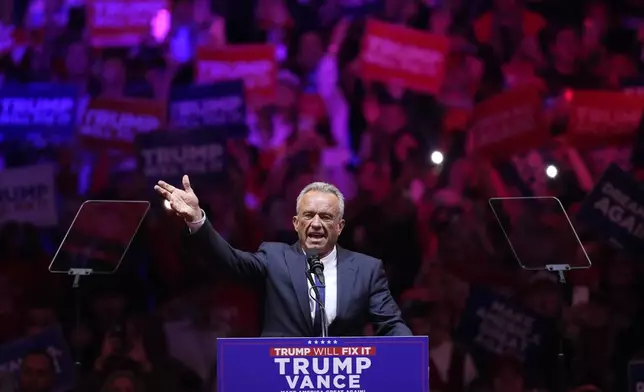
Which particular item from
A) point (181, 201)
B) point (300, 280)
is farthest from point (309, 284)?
point (181, 201)

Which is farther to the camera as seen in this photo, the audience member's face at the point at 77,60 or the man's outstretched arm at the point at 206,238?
the audience member's face at the point at 77,60

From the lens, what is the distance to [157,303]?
5.14m

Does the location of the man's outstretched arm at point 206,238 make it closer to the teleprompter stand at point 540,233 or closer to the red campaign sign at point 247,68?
the teleprompter stand at point 540,233

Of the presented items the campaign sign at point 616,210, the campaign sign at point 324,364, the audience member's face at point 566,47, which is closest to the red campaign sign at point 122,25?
the audience member's face at point 566,47

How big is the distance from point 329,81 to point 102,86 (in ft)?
4.69

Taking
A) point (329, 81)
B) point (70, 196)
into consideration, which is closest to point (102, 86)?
point (70, 196)

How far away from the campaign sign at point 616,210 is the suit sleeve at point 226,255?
2918 mm

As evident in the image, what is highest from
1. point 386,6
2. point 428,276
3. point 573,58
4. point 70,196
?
point 386,6

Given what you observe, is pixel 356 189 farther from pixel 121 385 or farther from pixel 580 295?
pixel 121 385

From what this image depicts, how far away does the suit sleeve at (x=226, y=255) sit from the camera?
2.68m

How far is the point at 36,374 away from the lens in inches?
193

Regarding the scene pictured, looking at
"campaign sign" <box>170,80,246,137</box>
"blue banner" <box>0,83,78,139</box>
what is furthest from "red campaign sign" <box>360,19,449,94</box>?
"blue banner" <box>0,83,78,139</box>

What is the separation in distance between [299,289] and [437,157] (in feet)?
9.21

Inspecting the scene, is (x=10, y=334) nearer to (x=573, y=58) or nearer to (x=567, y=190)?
(x=567, y=190)
